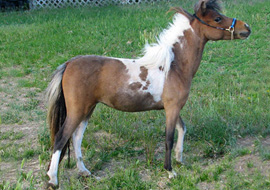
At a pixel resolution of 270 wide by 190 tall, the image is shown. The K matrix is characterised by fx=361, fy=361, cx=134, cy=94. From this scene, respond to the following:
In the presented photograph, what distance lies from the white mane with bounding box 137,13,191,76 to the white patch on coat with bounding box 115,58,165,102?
0.07 m

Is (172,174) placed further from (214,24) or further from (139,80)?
(214,24)

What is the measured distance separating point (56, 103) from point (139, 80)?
1077 millimetres

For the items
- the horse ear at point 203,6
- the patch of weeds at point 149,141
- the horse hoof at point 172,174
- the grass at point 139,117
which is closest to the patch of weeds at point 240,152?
the grass at point 139,117

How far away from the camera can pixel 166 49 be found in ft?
15.0

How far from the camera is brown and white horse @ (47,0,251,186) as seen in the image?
4359 mm

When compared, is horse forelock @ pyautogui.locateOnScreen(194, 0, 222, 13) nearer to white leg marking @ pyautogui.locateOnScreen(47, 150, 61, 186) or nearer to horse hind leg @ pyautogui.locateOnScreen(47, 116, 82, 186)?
horse hind leg @ pyautogui.locateOnScreen(47, 116, 82, 186)

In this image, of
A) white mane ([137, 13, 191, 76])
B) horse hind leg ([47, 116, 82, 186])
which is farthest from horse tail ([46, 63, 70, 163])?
white mane ([137, 13, 191, 76])

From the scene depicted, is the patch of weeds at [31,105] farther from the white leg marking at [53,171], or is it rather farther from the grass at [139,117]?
the white leg marking at [53,171]

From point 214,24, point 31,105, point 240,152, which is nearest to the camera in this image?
point 214,24

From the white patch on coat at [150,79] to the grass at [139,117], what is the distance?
89cm

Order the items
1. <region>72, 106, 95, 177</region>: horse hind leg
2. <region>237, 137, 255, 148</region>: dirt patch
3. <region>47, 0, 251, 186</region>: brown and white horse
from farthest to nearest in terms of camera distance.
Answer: <region>237, 137, 255, 148</region>: dirt patch → <region>72, 106, 95, 177</region>: horse hind leg → <region>47, 0, 251, 186</region>: brown and white horse

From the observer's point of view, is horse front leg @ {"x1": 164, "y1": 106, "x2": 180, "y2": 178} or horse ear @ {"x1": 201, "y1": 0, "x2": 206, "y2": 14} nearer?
horse front leg @ {"x1": 164, "y1": 106, "x2": 180, "y2": 178}

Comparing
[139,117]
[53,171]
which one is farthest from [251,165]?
[53,171]

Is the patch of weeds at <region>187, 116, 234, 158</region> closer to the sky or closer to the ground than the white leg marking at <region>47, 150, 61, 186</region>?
closer to the ground
